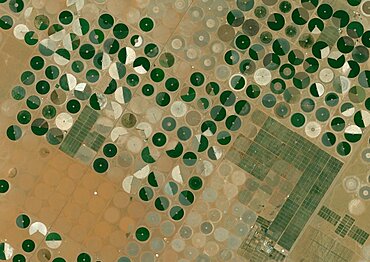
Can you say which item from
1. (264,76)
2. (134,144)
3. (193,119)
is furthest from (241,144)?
(134,144)

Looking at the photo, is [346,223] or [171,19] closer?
[346,223]

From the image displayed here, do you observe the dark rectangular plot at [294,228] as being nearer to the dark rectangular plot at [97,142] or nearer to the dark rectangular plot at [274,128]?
the dark rectangular plot at [274,128]

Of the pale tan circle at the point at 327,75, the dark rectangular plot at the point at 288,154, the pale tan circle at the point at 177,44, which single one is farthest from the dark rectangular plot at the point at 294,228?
the pale tan circle at the point at 177,44

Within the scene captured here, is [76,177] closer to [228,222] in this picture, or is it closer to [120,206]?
[120,206]

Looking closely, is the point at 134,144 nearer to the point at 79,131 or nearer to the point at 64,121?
the point at 79,131

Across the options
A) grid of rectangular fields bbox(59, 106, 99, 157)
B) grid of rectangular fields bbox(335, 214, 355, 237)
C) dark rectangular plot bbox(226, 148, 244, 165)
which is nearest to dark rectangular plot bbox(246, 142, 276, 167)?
dark rectangular plot bbox(226, 148, 244, 165)

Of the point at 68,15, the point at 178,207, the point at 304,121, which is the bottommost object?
the point at 178,207

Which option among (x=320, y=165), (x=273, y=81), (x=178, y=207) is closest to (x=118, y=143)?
(x=178, y=207)

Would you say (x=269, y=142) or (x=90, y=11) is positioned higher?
(x=90, y=11)
